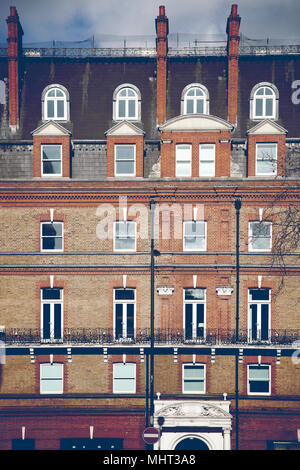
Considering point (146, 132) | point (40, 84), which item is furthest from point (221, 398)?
point (40, 84)

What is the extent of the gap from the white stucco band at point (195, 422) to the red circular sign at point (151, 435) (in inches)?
14.5

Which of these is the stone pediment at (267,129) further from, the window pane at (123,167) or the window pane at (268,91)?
the window pane at (123,167)

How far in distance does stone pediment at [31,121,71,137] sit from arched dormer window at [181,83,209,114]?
5.46m

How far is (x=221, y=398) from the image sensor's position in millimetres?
20062

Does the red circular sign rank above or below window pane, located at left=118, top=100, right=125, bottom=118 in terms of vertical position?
below

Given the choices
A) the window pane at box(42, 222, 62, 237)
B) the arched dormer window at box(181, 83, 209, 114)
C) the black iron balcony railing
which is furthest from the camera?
the arched dormer window at box(181, 83, 209, 114)

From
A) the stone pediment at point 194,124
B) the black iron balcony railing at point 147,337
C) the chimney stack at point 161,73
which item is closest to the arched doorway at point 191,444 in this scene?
the black iron balcony railing at point 147,337

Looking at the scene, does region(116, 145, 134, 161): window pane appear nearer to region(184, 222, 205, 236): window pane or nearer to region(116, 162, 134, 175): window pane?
region(116, 162, 134, 175): window pane

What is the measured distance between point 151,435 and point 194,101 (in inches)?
577

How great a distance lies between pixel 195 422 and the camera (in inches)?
763

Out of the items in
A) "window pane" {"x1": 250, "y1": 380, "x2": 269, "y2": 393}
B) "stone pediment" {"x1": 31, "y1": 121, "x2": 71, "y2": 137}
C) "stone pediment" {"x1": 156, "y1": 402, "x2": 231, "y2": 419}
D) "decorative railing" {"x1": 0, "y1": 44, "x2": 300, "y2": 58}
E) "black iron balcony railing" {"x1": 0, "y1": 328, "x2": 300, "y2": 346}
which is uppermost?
"decorative railing" {"x1": 0, "y1": 44, "x2": 300, "y2": 58}

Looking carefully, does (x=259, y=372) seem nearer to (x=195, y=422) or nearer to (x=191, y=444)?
(x=195, y=422)

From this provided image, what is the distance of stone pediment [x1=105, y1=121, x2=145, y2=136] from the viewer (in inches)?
806

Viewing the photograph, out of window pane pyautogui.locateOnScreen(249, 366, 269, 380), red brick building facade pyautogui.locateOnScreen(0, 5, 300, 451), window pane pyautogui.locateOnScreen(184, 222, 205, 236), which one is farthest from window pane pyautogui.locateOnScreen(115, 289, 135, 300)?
window pane pyautogui.locateOnScreen(249, 366, 269, 380)
